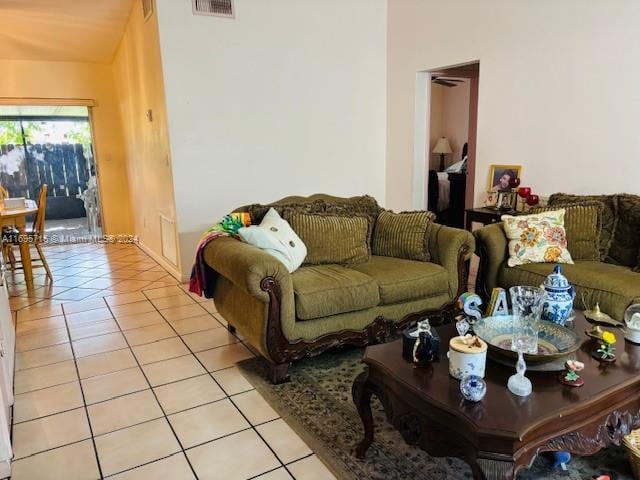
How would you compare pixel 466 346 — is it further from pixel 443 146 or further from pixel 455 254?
pixel 443 146

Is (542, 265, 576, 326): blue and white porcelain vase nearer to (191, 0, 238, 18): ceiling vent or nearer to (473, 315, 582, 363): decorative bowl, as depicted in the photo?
(473, 315, 582, 363): decorative bowl

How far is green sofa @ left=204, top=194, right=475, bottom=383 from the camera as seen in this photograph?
96.0 inches

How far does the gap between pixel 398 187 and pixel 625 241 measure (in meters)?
2.57

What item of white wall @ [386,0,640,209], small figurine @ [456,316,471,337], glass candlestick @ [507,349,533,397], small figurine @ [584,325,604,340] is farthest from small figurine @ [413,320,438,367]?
white wall @ [386,0,640,209]

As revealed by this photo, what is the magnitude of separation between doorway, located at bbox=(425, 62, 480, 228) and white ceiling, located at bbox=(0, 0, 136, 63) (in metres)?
3.97

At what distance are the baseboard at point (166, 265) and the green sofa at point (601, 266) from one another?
2784mm

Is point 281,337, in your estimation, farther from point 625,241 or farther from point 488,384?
point 625,241

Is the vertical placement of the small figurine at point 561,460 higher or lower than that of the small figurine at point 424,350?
lower

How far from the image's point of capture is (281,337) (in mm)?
2480

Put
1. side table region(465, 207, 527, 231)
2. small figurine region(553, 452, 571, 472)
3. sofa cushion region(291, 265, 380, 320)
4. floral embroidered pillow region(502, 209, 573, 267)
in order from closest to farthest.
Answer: small figurine region(553, 452, 571, 472) → sofa cushion region(291, 265, 380, 320) → floral embroidered pillow region(502, 209, 573, 267) → side table region(465, 207, 527, 231)

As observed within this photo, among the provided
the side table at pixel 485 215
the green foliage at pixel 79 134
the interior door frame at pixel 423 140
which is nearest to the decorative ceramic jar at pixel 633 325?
the side table at pixel 485 215

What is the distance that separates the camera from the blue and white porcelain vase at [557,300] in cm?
189

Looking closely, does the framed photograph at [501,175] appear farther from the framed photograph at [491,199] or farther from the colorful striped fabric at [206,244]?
the colorful striped fabric at [206,244]

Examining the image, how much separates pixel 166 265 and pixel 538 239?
377 centimetres
